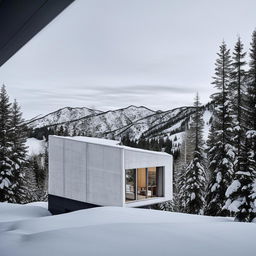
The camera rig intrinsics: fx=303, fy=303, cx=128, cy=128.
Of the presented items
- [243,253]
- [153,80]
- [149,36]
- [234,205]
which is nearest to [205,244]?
[243,253]

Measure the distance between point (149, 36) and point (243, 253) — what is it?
23264 millimetres

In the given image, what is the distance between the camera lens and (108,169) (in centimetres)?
1455

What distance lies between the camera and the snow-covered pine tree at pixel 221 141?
1820cm

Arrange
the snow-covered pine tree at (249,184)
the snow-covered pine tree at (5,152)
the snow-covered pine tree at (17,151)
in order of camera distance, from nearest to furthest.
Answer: the snow-covered pine tree at (249,184)
the snow-covered pine tree at (5,152)
the snow-covered pine tree at (17,151)

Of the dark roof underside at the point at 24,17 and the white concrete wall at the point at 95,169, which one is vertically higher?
the dark roof underside at the point at 24,17

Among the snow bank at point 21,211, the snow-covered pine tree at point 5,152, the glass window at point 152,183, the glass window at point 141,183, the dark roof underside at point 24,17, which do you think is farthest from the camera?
the snow-covered pine tree at point 5,152

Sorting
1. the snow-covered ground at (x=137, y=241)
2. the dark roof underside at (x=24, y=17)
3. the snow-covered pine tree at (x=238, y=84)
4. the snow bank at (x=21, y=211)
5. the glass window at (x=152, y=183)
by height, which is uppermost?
the snow-covered pine tree at (x=238, y=84)

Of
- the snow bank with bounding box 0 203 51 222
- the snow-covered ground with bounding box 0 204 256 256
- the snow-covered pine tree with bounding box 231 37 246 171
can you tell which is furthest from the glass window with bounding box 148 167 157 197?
the snow-covered ground with bounding box 0 204 256 256

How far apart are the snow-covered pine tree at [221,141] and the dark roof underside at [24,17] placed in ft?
55.6

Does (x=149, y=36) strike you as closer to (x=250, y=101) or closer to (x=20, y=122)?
(x=250, y=101)

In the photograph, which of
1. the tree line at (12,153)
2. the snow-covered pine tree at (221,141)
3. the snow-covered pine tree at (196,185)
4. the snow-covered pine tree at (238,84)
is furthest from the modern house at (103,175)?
the tree line at (12,153)

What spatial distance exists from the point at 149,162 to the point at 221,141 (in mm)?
6199

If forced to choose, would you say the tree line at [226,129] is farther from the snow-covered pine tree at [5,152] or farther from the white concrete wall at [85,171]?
the snow-covered pine tree at [5,152]

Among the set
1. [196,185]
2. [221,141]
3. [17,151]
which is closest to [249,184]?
[221,141]
